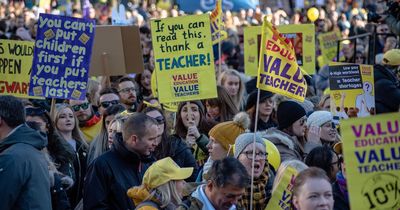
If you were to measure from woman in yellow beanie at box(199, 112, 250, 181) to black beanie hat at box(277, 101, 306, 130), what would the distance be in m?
0.99

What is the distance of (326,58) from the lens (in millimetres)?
19609

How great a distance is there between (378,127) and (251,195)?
1.78 metres

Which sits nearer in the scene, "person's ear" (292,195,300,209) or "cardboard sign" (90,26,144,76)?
"person's ear" (292,195,300,209)

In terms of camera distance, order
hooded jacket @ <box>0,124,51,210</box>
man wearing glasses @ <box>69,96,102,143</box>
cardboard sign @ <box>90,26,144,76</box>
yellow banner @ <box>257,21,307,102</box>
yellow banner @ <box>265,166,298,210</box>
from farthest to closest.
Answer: cardboard sign @ <box>90,26,144,76</box>
man wearing glasses @ <box>69,96,102,143</box>
yellow banner @ <box>257,21,307,102</box>
yellow banner @ <box>265,166,298,210</box>
hooded jacket @ <box>0,124,51,210</box>

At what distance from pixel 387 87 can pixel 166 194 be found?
5972 millimetres

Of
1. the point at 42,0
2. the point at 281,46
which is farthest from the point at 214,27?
the point at 42,0

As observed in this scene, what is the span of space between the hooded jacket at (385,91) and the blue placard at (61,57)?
362 cm

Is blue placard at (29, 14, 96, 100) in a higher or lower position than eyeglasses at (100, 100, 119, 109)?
higher

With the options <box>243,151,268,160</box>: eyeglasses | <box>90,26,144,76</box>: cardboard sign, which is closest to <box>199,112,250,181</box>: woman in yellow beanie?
<box>243,151,268,160</box>: eyeglasses

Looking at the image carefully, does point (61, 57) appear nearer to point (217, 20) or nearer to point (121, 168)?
point (121, 168)

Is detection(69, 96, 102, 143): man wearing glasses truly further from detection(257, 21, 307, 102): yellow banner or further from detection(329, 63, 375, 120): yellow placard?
detection(257, 21, 307, 102): yellow banner

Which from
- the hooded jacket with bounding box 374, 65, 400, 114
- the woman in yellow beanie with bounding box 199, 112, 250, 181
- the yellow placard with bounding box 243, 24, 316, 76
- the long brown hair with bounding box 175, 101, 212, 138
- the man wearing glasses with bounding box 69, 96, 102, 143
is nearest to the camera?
the woman in yellow beanie with bounding box 199, 112, 250, 181

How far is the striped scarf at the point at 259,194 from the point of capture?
798cm

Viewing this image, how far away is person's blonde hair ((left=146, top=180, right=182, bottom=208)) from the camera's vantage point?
706 cm
